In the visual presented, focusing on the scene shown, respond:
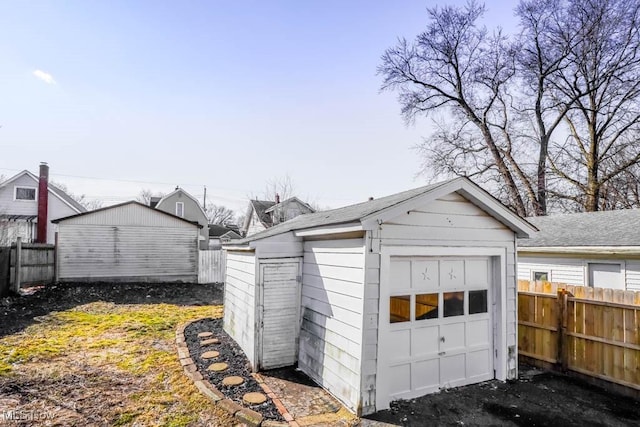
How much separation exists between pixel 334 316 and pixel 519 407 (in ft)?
9.35

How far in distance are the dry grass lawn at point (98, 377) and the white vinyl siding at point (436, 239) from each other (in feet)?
6.52

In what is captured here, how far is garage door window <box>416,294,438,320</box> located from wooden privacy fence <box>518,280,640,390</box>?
104 inches

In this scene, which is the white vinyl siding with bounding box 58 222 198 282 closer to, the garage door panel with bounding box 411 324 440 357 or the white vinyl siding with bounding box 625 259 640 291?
the garage door panel with bounding box 411 324 440 357

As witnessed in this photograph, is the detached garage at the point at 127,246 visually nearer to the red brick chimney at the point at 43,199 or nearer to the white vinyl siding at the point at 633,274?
the red brick chimney at the point at 43,199

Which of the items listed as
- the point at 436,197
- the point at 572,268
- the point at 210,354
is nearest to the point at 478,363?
the point at 436,197

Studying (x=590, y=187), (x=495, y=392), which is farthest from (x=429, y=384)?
(x=590, y=187)

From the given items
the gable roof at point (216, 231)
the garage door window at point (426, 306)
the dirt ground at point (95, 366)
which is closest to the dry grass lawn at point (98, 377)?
the dirt ground at point (95, 366)

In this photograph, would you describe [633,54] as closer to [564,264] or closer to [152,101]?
[564,264]

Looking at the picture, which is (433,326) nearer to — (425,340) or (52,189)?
(425,340)

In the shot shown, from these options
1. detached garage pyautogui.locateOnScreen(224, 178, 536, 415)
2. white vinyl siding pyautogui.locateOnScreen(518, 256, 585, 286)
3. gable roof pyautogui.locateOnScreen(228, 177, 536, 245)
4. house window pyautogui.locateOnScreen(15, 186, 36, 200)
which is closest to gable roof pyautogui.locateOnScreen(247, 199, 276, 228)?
house window pyautogui.locateOnScreen(15, 186, 36, 200)

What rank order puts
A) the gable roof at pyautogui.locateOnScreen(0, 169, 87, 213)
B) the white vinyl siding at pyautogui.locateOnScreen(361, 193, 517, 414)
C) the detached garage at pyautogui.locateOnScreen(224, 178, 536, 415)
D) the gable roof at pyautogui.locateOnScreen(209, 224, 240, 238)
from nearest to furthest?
the white vinyl siding at pyautogui.locateOnScreen(361, 193, 517, 414), the detached garage at pyautogui.locateOnScreen(224, 178, 536, 415), the gable roof at pyautogui.locateOnScreen(0, 169, 87, 213), the gable roof at pyautogui.locateOnScreen(209, 224, 240, 238)

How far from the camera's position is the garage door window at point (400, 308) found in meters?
5.03

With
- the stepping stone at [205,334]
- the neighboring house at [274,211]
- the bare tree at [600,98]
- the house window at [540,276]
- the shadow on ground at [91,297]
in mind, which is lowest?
the shadow on ground at [91,297]

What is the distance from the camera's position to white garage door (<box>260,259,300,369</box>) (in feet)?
19.6
